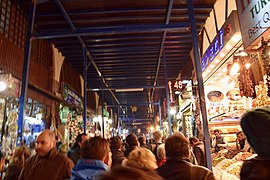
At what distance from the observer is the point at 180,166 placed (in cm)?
232

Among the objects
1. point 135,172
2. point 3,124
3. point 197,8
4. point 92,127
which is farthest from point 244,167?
point 92,127

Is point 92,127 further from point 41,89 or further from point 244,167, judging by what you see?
point 244,167

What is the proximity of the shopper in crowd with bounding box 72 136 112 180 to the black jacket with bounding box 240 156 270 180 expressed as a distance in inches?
53.4

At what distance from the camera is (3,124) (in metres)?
6.48

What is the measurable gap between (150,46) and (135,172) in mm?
10068

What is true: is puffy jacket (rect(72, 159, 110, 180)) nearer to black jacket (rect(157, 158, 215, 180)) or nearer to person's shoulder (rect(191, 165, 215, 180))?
black jacket (rect(157, 158, 215, 180))

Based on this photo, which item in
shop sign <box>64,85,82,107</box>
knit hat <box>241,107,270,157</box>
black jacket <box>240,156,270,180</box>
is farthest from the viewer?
shop sign <box>64,85,82,107</box>

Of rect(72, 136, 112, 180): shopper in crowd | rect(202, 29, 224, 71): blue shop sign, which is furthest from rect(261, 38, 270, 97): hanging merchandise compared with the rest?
rect(72, 136, 112, 180): shopper in crowd

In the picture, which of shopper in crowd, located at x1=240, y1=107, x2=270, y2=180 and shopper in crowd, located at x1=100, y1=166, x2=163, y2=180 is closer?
shopper in crowd, located at x1=100, y1=166, x2=163, y2=180

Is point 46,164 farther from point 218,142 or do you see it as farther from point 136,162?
point 218,142

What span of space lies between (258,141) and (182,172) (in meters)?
1.01

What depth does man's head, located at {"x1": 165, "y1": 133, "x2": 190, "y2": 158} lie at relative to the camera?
2422 mm

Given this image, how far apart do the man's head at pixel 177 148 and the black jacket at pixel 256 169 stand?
3.33 ft

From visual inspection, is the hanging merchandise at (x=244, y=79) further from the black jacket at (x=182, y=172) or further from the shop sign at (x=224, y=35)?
the black jacket at (x=182, y=172)
